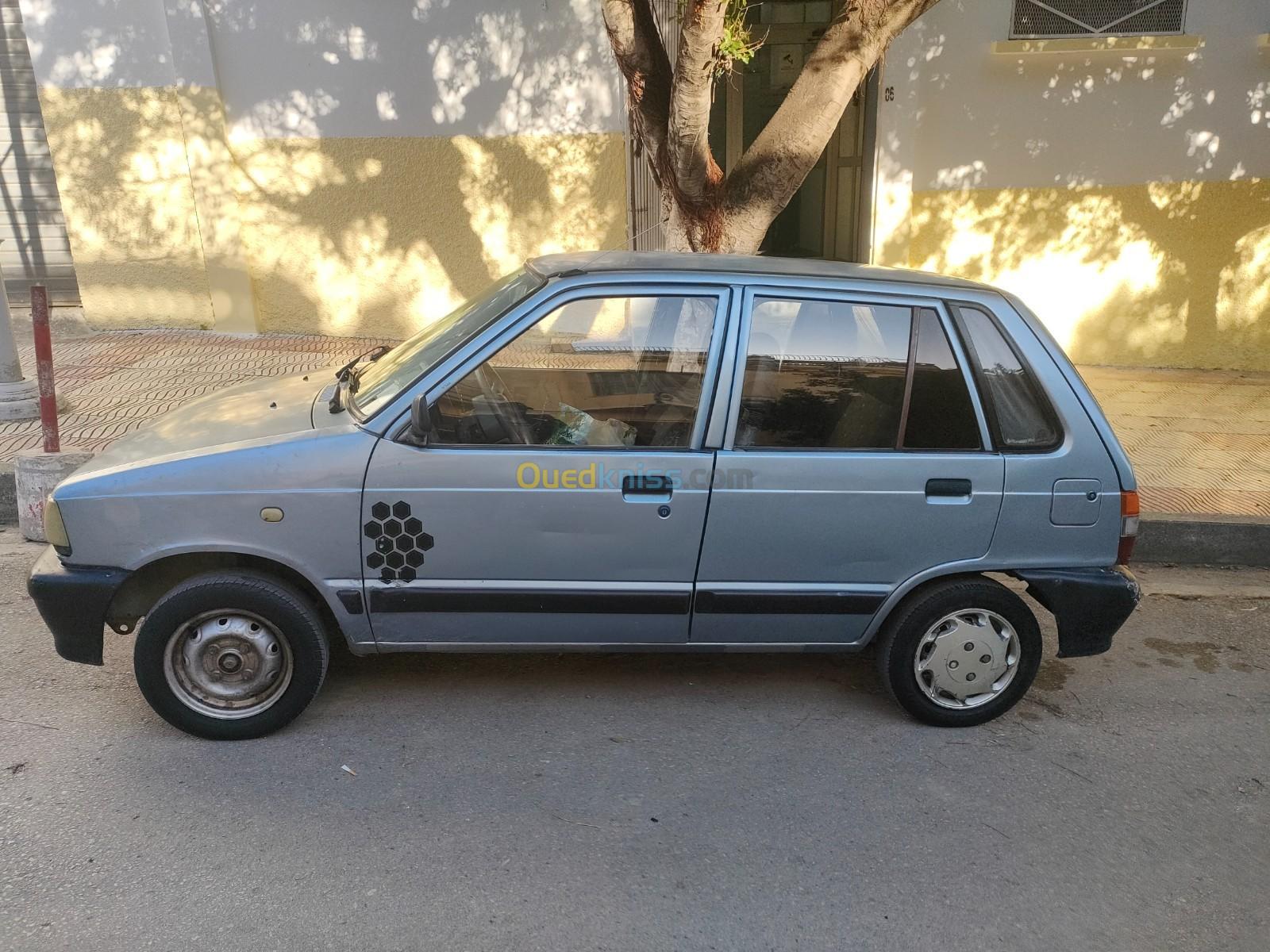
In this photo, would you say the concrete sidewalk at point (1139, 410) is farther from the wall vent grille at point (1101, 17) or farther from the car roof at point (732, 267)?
the wall vent grille at point (1101, 17)

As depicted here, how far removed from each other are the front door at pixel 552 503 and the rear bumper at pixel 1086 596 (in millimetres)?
1366

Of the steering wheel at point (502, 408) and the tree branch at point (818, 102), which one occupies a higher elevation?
the tree branch at point (818, 102)

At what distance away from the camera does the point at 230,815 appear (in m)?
3.41

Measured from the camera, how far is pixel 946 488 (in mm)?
3826

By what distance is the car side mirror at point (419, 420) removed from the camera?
3.60 m

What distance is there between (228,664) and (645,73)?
4.43 meters

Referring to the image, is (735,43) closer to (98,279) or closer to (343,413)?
(343,413)

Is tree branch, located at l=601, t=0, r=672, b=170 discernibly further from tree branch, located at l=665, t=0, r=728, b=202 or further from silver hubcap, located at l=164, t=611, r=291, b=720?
silver hubcap, located at l=164, t=611, r=291, b=720

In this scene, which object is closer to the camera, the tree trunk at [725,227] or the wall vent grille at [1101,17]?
the tree trunk at [725,227]

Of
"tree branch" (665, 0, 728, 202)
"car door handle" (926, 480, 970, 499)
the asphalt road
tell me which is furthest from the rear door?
"tree branch" (665, 0, 728, 202)

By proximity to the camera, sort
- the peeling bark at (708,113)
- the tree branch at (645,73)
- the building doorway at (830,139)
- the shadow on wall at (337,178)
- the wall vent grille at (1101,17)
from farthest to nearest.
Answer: the building doorway at (830,139) → the shadow on wall at (337,178) → the wall vent grille at (1101,17) → the tree branch at (645,73) → the peeling bark at (708,113)

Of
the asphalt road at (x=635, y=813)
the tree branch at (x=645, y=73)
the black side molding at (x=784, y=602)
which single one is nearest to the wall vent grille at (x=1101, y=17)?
the tree branch at (x=645, y=73)

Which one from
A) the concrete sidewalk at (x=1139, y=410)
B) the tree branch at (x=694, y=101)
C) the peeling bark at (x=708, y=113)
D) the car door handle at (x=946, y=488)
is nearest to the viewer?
the car door handle at (x=946, y=488)

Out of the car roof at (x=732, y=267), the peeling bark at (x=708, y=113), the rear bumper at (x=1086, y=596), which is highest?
the peeling bark at (x=708, y=113)
